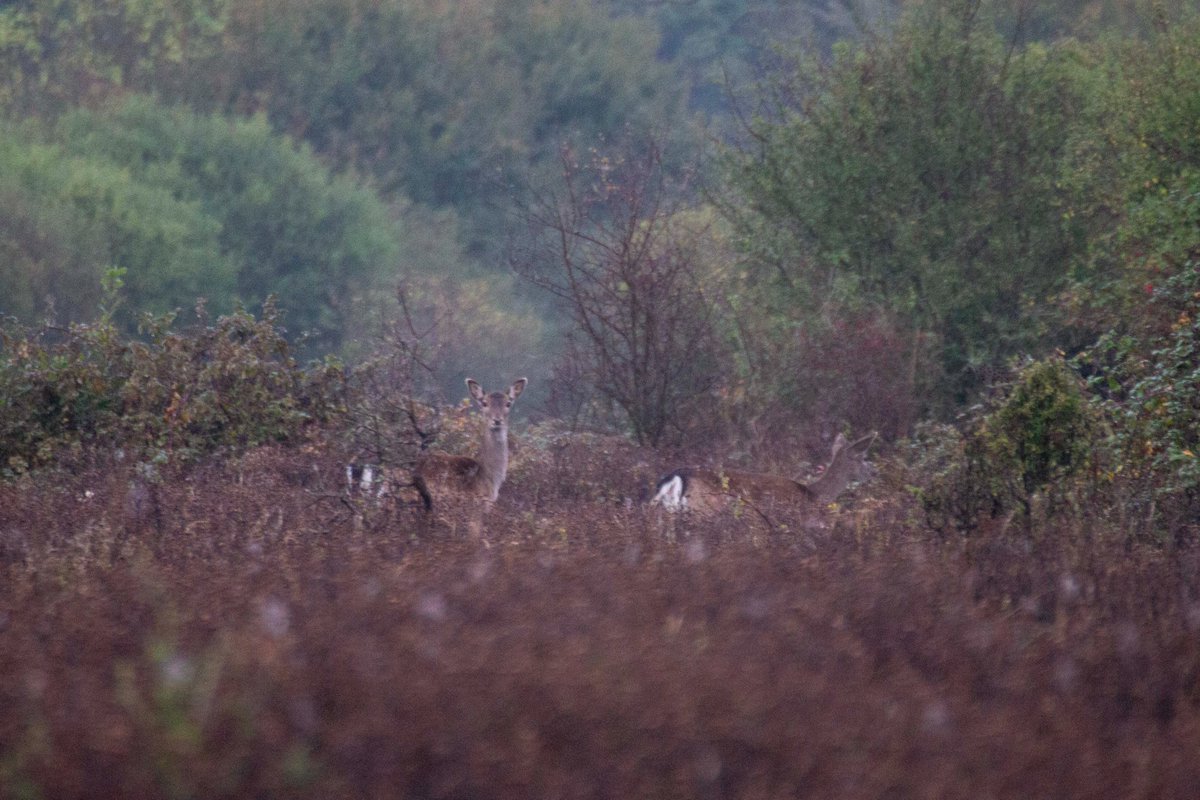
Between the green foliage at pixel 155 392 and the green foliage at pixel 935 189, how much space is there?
8.24 meters

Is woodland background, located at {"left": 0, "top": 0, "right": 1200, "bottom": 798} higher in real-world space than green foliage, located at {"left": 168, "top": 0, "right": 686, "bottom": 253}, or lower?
lower

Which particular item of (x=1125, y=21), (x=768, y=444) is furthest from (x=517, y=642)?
(x=1125, y=21)

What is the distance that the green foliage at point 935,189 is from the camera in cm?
1916

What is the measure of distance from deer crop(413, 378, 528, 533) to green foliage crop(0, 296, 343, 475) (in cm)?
139

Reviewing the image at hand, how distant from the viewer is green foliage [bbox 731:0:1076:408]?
19.2 meters

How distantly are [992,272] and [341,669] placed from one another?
642 inches

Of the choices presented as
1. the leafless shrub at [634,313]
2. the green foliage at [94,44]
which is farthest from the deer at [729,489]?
the green foliage at [94,44]

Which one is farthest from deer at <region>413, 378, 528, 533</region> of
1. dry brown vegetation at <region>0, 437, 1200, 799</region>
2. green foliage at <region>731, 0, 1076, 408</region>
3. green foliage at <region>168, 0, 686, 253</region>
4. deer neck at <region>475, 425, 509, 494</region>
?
green foliage at <region>168, 0, 686, 253</region>

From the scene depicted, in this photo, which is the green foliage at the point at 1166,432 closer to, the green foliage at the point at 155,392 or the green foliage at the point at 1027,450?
the green foliage at the point at 1027,450

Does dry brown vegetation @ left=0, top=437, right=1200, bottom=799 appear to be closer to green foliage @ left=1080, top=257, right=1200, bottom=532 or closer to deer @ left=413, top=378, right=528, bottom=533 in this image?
deer @ left=413, top=378, right=528, bottom=533

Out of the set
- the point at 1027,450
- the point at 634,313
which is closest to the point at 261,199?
the point at 634,313

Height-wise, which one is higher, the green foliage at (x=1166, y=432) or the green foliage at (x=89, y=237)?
the green foliage at (x=89, y=237)

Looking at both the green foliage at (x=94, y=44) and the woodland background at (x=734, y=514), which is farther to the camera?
the green foliage at (x=94, y=44)

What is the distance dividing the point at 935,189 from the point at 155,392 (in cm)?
1131
